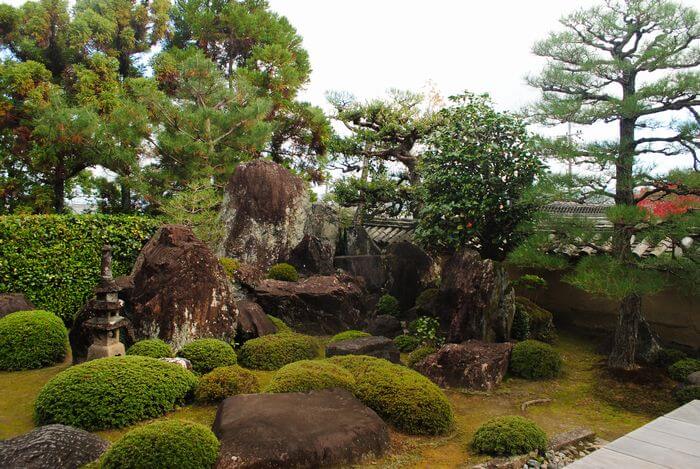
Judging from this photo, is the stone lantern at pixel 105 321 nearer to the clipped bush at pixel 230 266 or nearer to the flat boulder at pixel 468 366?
the clipped bush at pixel 230 266

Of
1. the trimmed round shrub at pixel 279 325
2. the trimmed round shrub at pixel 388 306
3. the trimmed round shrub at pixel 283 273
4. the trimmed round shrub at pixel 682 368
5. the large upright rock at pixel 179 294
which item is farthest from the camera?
the trimmed round shrub at pixel 283 273

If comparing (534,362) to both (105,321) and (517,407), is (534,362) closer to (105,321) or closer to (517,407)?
(517,407)

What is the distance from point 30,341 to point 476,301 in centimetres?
739

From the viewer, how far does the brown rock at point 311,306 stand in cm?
1096

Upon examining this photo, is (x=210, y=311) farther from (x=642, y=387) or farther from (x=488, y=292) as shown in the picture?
(x=642, y=387)

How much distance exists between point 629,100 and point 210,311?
7327mm

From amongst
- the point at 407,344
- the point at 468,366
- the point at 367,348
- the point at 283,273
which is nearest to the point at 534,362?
the point at 468,366

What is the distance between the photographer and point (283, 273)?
1216cm

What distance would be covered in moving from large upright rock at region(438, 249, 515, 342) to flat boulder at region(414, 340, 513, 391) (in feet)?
2.51

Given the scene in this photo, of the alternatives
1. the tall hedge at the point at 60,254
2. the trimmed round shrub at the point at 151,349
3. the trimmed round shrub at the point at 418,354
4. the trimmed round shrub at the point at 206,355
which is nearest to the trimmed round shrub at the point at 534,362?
the trimmed round shrub at the point at 418,354

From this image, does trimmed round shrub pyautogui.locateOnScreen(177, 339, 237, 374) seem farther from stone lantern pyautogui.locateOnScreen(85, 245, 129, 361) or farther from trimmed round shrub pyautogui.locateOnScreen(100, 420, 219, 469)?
trimmed round shrub pyautogui.locateOnScreen(100, 420, 219, 469)

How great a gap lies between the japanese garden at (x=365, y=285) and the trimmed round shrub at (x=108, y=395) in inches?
1.0

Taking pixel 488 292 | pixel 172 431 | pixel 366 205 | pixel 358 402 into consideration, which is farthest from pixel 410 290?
pixel 172 431

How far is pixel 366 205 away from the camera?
1570cm
